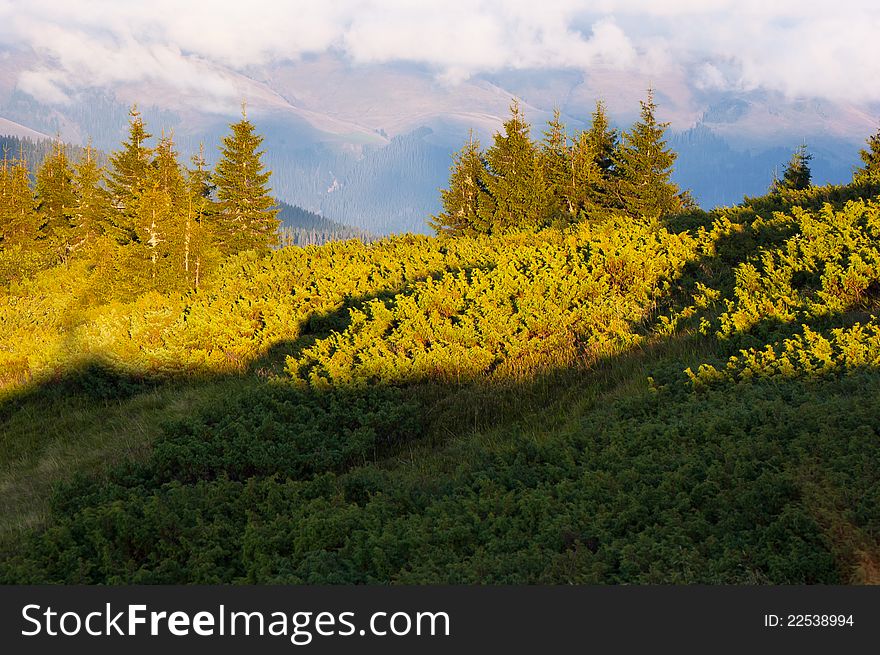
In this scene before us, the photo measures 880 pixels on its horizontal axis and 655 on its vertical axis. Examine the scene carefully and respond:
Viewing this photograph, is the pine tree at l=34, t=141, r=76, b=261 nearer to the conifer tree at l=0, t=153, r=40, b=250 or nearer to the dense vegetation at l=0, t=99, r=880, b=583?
the conifer tree at l=0, t=153, r=40, b=250

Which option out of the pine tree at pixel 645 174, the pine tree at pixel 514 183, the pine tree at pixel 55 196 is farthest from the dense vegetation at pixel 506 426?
the pine tree at pixel 55 196

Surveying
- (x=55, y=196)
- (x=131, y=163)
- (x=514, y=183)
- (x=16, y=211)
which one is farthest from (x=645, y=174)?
(x=16, y=211)

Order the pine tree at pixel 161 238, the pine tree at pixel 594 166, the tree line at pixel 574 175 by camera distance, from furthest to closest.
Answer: the pine tree at pixel 594 166
the tree line at pixel 574 175
the pine tree at pixel 161 238

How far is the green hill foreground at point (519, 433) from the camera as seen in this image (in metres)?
5.02

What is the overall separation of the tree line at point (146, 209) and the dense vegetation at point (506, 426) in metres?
10.1

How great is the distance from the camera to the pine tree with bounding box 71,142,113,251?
44.6m

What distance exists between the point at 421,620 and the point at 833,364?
5572 millimetres

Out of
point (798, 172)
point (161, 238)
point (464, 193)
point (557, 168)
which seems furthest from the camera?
point (464, 193)

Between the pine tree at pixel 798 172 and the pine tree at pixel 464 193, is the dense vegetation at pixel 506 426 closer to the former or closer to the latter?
the pine tree at pixel 464 193

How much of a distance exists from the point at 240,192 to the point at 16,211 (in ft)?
58.1

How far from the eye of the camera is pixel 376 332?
1200cm

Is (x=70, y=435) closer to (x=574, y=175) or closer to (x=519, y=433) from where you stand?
(x=519, y=433)

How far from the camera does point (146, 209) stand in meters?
28.4

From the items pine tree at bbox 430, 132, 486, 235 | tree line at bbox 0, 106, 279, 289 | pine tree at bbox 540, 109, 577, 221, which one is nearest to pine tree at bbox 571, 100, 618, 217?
pine tree at bbox 540, 109, 577, 221
